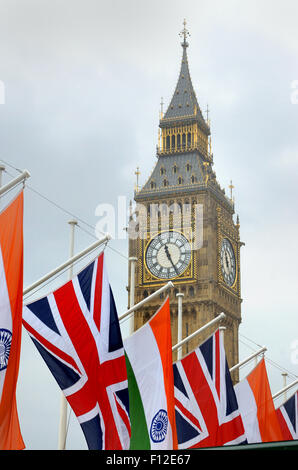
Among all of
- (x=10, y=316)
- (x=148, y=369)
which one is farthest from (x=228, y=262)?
(x=10, y=316)

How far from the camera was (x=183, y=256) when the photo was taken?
9019 cm

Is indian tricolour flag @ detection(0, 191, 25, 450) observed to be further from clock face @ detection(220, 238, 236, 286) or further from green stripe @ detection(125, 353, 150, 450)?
clock face @ detection(220, 238, 236, 286)

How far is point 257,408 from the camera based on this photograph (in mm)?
38500

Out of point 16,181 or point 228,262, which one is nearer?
point 16,181

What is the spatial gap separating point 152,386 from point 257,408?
10624mm

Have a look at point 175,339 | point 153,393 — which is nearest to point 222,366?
point 153,393

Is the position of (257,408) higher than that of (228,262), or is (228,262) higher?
(228,262)

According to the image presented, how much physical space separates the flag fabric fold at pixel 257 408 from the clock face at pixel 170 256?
50823 millimetres

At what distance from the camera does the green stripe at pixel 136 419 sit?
27.3 metres

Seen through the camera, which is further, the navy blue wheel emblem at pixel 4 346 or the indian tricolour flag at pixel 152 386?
the indian tricolour flag at pixel 152 386

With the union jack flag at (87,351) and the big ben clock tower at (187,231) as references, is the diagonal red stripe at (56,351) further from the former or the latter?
the big ben clock tower at (187,231)

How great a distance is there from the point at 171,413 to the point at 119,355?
443 centimetres

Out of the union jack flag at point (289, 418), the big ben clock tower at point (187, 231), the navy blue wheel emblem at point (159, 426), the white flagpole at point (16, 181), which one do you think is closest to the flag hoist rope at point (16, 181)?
the white flagpole at point (16, 181)

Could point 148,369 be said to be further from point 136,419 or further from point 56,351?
point 56,351
